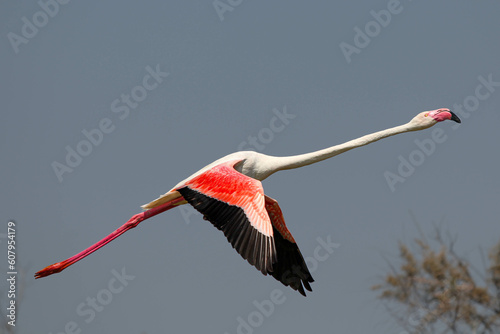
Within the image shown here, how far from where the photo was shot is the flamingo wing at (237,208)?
36.8 feet

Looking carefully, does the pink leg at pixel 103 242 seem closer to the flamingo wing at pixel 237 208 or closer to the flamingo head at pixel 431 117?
the flamingo wing at pixel 237 208

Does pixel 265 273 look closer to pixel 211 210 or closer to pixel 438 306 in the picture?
pixel 211 210

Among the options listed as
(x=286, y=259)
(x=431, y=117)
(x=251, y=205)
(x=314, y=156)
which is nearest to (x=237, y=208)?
Answer: (x=251, y=205)

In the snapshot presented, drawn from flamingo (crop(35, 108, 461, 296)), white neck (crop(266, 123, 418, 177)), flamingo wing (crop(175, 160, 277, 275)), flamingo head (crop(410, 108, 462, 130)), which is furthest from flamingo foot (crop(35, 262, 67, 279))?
flamingo head (crop(410, 108, 462, 130))

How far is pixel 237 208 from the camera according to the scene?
11.9 metres

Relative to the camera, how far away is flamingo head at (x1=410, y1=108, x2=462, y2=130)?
13.9 m

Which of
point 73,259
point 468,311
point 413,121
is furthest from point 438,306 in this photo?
point 73,259

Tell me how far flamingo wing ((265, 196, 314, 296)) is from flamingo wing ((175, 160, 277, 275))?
3.05 feet

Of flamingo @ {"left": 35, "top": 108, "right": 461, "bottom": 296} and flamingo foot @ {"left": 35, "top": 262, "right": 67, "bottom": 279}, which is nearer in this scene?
flamingo @ {"left": 35, "top": 108, "right": 461, "bottom": 296}

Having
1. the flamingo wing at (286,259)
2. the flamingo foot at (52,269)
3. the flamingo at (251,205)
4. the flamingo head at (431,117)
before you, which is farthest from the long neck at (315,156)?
the flamingo foot at (52,269)

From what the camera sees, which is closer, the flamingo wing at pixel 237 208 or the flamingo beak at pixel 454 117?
→ the flamingo wing at pixel 237 208

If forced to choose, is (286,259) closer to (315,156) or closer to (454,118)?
(315,156)

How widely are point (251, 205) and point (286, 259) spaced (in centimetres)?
187

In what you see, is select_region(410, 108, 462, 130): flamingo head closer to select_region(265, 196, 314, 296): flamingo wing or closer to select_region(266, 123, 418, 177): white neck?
select_region(266, 123, 418, 177): white neck
